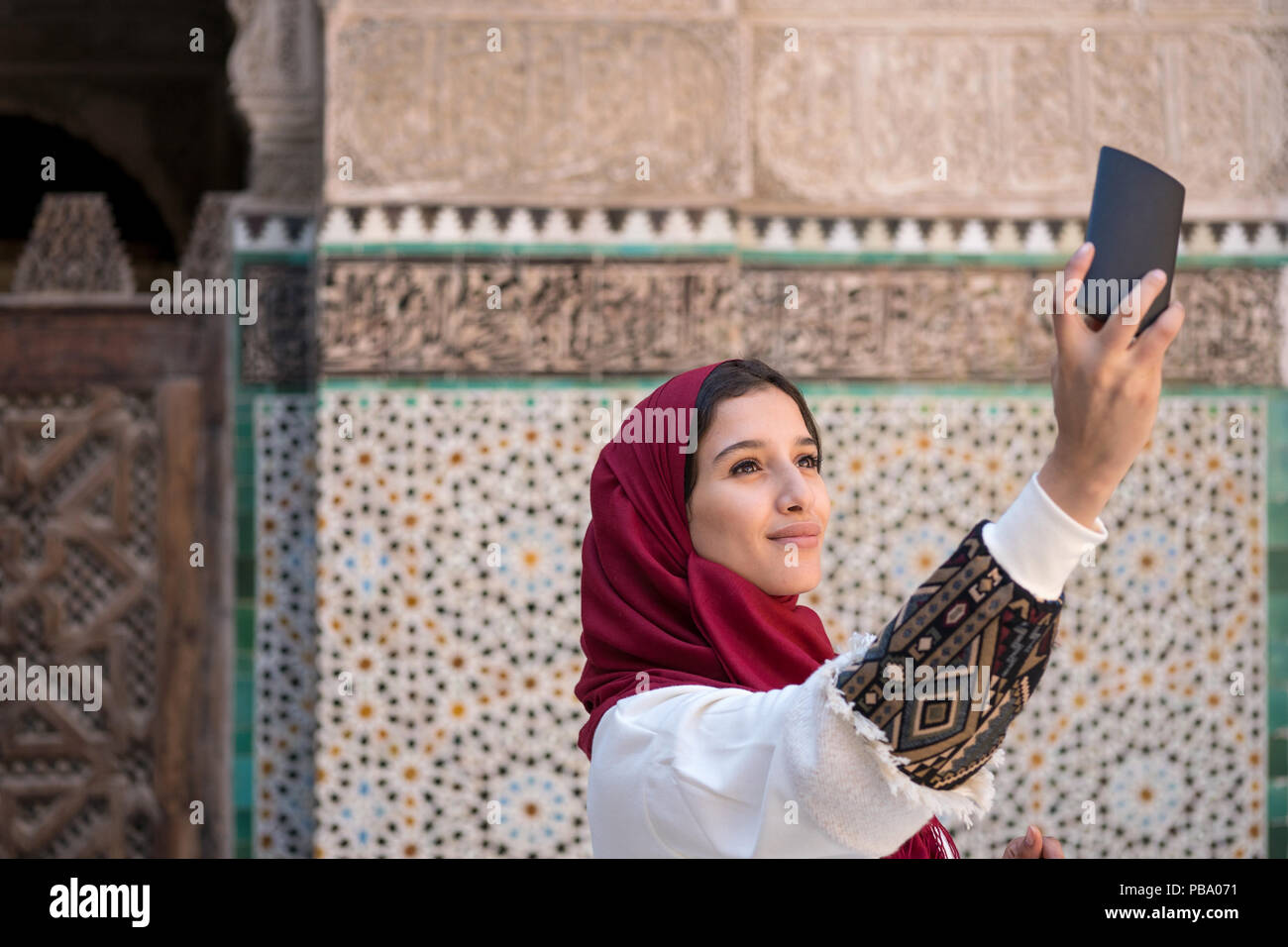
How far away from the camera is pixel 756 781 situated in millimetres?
693

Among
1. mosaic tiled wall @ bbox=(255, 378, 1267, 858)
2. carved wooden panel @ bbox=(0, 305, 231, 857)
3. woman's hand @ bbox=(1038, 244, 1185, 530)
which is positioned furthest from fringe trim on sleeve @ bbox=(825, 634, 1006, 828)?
carved wooden panel @ bbox=(0, 305, 231, 857)

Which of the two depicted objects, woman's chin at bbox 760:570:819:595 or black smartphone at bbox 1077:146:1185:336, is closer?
black smartphone at bbox 1077:146:1185:336

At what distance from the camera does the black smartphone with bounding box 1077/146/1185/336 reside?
586 mm

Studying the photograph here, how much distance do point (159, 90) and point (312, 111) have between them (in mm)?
1086

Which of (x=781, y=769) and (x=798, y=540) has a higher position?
(x=798, y=540)

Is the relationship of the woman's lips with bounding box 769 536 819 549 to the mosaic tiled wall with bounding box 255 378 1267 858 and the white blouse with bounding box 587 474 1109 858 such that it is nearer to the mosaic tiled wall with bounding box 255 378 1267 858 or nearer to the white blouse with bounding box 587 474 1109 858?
the white blouse with bounding box 587 474 1109 858

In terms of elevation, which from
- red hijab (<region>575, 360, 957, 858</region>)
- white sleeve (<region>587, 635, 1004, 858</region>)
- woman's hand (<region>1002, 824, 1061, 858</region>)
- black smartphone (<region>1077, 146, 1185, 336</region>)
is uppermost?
black smartphone (<region>1077, 146, 1185, 336</region>)

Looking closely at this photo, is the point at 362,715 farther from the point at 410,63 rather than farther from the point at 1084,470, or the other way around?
the point at 1084,470

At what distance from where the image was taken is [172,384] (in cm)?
236

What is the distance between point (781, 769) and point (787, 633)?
8.0 inches

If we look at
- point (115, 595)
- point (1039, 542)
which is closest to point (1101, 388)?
point (1039, 542)

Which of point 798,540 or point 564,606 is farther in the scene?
Answer: point 564,606

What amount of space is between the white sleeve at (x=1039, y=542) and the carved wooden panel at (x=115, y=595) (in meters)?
1.93

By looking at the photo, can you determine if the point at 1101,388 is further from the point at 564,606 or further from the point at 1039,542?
the point at 564,606
